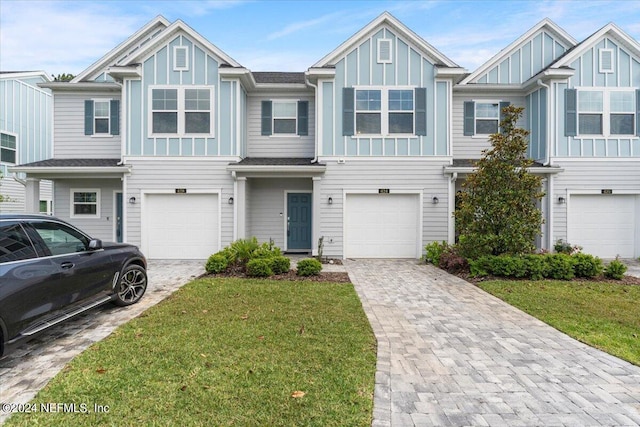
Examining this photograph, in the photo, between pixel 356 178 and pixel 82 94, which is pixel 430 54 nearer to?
pixel 356 178

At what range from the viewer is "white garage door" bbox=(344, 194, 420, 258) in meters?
12.0

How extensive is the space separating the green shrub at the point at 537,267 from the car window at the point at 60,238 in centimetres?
948

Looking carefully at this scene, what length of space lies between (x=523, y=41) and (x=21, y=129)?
22.8m

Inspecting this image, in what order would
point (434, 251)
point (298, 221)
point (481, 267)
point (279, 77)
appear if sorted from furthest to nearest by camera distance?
point (279, 77) → point (298, 221) → point (434, 251) → point (481, 267)

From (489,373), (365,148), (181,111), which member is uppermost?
(181,111)

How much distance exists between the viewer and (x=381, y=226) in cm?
1203

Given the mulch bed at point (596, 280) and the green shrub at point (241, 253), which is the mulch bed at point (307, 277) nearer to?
the green shrub at point (241, 253)

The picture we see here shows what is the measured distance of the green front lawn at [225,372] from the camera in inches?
114

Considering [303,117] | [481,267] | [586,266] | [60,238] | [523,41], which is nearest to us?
[60,238]

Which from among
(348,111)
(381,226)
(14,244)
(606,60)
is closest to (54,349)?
(14,244)

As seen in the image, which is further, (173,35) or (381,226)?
(381,226)

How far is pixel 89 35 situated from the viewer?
1430 centimetres

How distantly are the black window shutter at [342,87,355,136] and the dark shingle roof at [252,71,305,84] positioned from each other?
2.04 m

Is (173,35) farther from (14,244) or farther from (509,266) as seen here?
(509,266)
